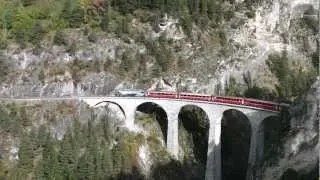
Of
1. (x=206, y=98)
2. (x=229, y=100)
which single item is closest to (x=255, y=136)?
(x=229, y=100)

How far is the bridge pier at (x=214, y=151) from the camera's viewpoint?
330ft

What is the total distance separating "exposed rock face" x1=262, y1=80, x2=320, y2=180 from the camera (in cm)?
7319

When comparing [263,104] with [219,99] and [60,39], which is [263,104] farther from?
[60,39]

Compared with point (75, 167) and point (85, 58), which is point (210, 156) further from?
point (85, 58)

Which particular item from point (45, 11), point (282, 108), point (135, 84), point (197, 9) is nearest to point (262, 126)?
point (282, 108)

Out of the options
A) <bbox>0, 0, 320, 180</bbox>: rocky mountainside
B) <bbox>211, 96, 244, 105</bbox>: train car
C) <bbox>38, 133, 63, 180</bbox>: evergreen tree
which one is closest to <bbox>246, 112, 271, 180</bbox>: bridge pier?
<bbox>211, 96, 244, 105</bbox>: train car

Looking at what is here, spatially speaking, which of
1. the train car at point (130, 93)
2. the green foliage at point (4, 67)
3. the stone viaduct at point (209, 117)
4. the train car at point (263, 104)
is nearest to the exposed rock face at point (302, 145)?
the train car at point (263, 104)

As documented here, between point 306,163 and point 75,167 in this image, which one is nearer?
point 306,163

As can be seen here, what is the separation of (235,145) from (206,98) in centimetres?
1422

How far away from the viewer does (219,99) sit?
100562mm

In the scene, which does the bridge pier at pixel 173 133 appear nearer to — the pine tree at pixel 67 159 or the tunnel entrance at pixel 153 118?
the tunnel entrance at pixel 153 118

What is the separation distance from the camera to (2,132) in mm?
101625

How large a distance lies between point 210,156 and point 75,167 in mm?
20566

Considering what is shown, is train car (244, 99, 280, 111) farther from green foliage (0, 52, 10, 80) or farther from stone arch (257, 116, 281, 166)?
green foliage (0, 52, 10, 80)
